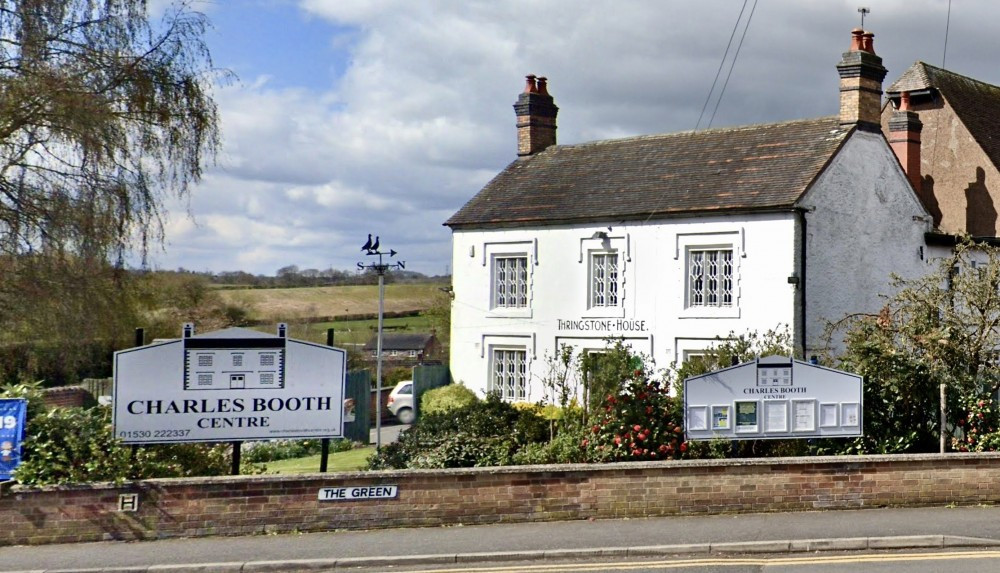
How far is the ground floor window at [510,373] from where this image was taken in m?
27.8

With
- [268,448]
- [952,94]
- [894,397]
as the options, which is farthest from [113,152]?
[952,94]

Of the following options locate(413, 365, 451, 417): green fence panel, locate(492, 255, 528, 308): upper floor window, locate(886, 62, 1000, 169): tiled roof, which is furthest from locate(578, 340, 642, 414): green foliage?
locate(886, 62, 1000, 169): tiled roof

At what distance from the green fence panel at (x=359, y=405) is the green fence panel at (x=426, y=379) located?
153cm

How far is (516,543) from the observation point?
11.6 meters

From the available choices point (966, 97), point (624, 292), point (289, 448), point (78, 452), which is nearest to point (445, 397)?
point (289, 448)

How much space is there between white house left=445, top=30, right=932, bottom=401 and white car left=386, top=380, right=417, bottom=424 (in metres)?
7.58

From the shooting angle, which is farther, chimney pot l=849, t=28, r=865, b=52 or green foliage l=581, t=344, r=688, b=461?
chimney pot l=849, t=28, r=865, b=52

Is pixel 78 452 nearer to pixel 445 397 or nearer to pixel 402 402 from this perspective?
pixel 445 397

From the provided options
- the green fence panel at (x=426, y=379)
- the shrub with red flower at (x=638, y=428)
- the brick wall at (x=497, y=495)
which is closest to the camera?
the brick wall at (x=497, y=495)

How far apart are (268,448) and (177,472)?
10586 millimetres

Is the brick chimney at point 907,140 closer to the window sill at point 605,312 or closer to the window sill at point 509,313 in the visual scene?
the window sill at point 605,312

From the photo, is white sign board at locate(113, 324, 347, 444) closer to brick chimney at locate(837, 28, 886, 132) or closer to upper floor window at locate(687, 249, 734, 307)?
upper floor window at locate(687, 249, 734, 307)

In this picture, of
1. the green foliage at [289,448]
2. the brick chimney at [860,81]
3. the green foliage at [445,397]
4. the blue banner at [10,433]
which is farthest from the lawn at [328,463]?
the brick chimney at [860,81]

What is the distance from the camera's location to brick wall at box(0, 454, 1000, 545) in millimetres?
11930
